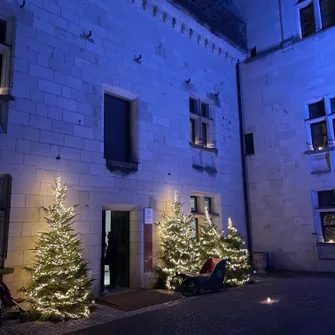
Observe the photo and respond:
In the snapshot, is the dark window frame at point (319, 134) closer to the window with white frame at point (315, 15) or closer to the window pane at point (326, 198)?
the window pane at point (326, 198)

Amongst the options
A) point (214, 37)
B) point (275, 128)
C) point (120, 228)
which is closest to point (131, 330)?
point (120, 228)

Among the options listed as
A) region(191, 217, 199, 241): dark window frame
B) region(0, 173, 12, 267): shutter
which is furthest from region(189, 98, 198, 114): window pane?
region(0, 173, 12, 267): shutter

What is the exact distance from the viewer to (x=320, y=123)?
10.4m

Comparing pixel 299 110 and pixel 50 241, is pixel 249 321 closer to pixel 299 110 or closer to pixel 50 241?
pixel 50 241

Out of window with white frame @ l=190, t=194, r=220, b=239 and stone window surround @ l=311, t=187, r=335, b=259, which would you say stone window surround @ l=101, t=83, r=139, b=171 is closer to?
window with white frame @ l=190, t=194, r=220, b=239

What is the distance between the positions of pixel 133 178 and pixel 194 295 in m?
2.95

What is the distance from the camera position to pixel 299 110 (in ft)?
34.9

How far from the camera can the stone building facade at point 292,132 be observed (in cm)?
998

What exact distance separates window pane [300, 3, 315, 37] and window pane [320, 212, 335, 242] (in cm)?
588

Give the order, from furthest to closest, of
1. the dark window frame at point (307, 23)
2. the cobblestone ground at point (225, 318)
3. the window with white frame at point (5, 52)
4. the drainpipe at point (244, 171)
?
the drainpipe at point (244, 171) → the dark window frame at point (307, 23) → the window with white frame at point (5, 52) → the cobblestone ground at point (225, 318)

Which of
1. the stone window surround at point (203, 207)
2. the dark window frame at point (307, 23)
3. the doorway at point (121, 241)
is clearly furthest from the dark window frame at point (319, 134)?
the doorway at point (121, 241)

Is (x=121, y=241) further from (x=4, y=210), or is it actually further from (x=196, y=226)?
(x=4, y=210)

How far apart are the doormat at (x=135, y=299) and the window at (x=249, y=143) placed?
20.3 ft

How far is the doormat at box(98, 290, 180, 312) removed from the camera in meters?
6.25
